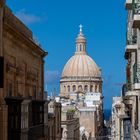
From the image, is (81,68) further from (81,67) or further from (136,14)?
(136,14)

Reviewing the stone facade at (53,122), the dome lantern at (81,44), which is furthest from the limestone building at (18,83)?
the dome lantern at (81,44)

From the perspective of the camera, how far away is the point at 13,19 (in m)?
19.4

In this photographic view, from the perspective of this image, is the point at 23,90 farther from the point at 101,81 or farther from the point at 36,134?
the point at 101,81

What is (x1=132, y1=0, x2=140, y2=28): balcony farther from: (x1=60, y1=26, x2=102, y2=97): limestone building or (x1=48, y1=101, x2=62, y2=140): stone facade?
(x1=60, y1=26, x2=102, y2=97): limestone building

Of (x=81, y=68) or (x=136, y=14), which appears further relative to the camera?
(x=81, y=68)

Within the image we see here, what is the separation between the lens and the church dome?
111062 millimetres

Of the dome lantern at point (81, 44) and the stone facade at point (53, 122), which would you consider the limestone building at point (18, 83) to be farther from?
the dome lantern at point (81, 44)

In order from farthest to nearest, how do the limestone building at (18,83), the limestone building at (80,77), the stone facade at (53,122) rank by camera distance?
the limestone building at (80,77) < the stone facade at (53,122) < the limestone building at (18,83)

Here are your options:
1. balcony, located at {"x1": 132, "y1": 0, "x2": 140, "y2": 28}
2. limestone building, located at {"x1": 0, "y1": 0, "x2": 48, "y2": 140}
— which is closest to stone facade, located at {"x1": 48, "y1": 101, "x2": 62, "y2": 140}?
limestone building, located at {"x1": 0, "y1": 0, "x2": 48, "y2": 140}

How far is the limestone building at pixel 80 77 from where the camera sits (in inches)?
4341

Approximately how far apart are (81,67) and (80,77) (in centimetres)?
241

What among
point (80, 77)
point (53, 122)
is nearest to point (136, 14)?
point (53, 122)

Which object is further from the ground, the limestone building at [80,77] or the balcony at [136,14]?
the limestone building at [80,77]

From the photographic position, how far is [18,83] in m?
19.2
